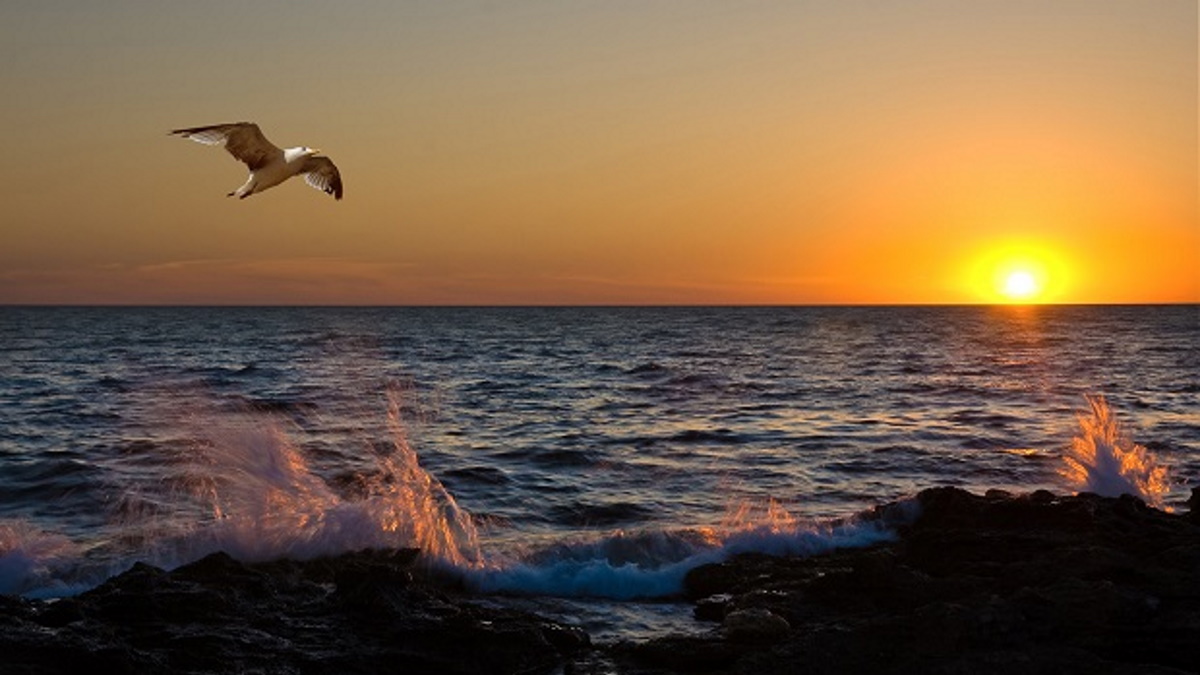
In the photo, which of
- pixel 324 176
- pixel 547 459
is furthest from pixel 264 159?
pixel 547 459

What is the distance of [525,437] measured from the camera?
24703mm

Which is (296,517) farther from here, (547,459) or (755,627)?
(547,459)

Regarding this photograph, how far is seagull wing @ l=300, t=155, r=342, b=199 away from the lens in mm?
14055

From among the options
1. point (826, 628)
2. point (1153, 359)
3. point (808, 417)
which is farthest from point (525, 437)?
point (1153, 359)

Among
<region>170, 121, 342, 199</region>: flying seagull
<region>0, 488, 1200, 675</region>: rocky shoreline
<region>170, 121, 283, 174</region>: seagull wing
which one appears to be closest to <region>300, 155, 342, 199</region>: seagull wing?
<region>170, 121, 342, 199</region>: flying seagull

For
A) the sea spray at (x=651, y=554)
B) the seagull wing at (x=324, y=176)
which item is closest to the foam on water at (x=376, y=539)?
the sea spray at (x=651, y=554)

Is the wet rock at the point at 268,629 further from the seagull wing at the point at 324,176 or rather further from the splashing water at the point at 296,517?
the seagull wing at the point at 324,176

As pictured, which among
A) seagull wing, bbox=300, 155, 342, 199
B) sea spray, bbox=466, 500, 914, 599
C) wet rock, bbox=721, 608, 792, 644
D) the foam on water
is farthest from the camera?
seagull wing, bbox=300, 155, 342, 199

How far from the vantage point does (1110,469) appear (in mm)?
16578

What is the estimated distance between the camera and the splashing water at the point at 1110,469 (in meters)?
16.3

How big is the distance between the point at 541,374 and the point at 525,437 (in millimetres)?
21507

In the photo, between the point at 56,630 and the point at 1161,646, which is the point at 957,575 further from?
the point at 56,630

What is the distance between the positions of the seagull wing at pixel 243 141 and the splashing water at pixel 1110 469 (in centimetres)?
1186

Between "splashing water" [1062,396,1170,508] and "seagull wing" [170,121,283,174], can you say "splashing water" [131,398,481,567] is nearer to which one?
"seagull wing" [170,121,283,174]
